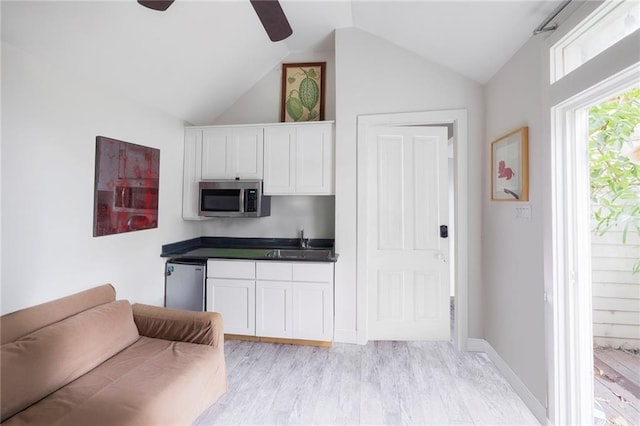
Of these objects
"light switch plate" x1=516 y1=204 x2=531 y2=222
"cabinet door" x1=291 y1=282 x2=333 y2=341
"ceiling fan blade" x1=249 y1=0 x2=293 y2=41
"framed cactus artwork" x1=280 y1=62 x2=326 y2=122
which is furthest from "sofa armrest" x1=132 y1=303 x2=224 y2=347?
"framed cactus artwork" x1=280 y1=62 x2=326 y2=122

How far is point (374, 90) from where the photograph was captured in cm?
288

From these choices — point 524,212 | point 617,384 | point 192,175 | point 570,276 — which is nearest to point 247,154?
point 192,175

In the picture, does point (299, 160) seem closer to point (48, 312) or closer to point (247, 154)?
point (247, 154)

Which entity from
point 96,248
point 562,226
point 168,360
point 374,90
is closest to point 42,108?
point 96,248

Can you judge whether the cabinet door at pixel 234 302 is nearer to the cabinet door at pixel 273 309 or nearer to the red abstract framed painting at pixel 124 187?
the cabinet door at pixel 273 309

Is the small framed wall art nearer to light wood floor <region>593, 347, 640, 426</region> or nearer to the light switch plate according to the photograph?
the light switch plate

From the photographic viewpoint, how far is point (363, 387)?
213cm

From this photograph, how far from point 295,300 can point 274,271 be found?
34 centimetres

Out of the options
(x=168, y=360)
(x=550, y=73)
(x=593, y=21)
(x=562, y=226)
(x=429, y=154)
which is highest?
(x=593, y=21)

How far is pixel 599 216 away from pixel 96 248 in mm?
3247

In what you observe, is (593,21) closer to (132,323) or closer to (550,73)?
(550,73)

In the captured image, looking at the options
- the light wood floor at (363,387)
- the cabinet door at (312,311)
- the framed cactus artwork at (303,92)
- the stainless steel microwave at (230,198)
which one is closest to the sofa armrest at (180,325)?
the light wood floor at (363,387)

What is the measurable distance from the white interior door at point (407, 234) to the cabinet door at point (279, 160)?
2.61 ft

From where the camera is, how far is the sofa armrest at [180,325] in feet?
6.46
